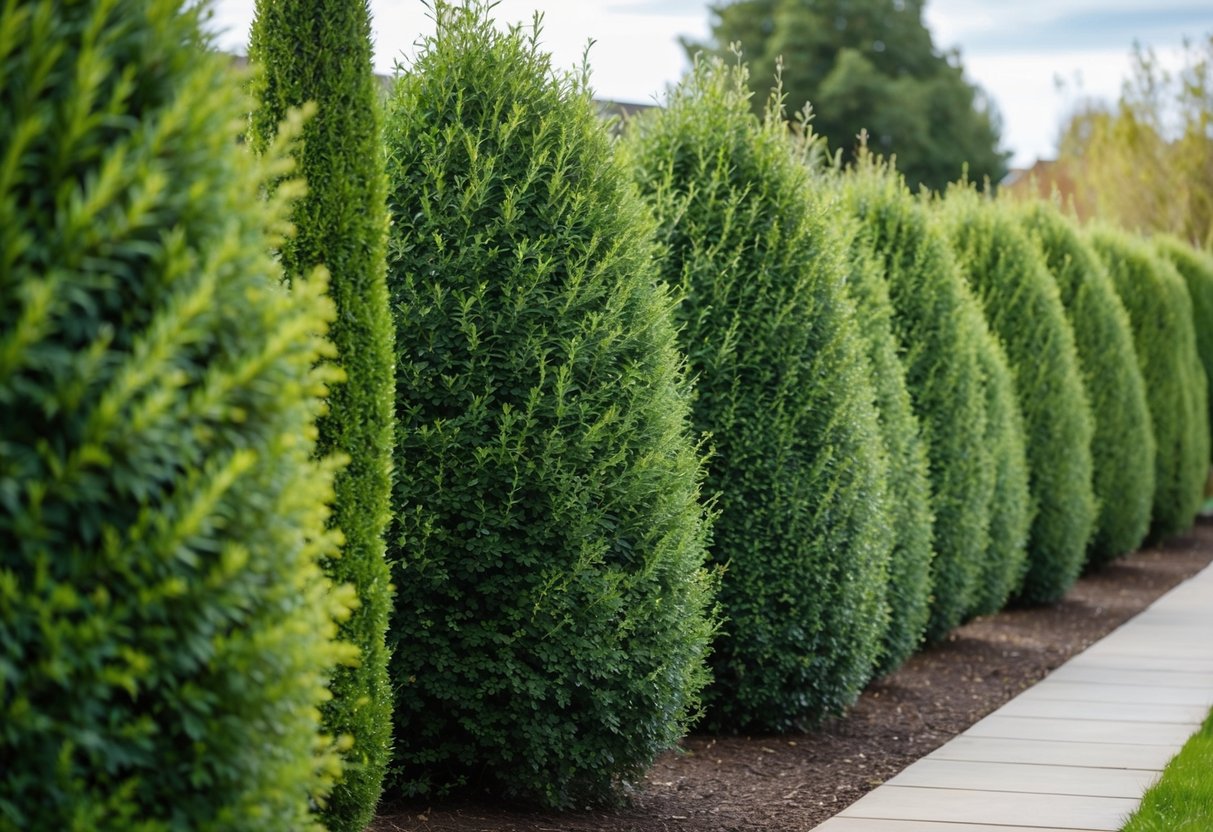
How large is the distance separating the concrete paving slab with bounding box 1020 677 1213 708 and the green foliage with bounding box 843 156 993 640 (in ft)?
3.76

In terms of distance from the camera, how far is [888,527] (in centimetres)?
751

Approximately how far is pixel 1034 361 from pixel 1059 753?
573 cm

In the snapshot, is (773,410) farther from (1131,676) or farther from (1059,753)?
(1131,676)

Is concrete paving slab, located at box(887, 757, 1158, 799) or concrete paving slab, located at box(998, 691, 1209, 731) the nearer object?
concrete paving slab, located at box(887, 757, 1158, 799)

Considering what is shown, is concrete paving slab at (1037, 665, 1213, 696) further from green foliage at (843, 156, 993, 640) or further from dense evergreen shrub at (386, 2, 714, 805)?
dense evergreen shrub at (386, 2, 714, 805)

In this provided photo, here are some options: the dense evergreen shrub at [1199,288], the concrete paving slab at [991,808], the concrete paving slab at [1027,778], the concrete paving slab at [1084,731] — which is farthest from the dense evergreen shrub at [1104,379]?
the concrete paving slab at [991,808]

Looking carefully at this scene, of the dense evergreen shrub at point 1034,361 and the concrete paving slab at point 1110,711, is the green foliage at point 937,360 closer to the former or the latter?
the concrete paving slab at point 1110,711

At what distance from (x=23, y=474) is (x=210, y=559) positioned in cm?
41

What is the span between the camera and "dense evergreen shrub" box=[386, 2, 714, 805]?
504cm

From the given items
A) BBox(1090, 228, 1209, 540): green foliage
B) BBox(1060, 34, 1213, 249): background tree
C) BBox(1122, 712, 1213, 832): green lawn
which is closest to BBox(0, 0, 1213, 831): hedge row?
BBox(1122, 712, 1213, 832): green lawn

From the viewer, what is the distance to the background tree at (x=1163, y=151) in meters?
27.2

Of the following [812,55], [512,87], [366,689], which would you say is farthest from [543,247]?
[812,55]

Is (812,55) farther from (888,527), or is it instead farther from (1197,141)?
(888,527)

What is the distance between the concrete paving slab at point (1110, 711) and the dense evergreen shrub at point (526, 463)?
308 cm
